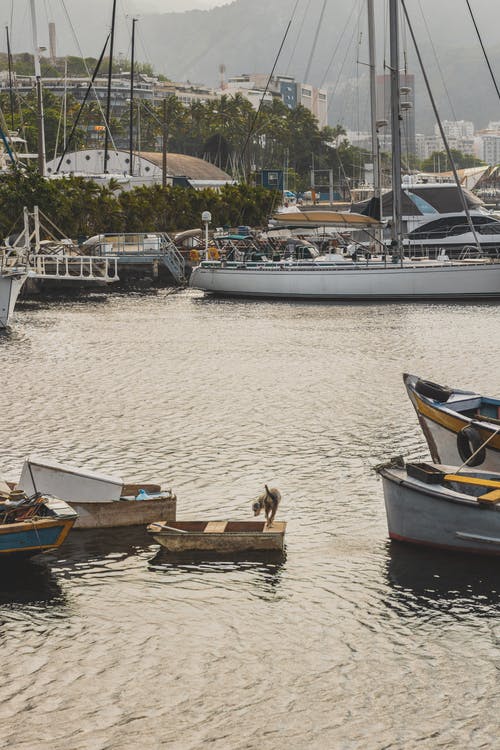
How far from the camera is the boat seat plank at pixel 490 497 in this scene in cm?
2048

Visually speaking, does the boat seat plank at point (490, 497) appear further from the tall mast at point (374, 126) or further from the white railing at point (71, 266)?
the white railing at point (71, 266)

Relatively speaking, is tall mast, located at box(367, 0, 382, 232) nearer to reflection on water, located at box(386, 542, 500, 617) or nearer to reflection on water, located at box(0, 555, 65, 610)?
reflection on water, located at box(386, 542, 500, 617)

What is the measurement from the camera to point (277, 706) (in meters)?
16.3

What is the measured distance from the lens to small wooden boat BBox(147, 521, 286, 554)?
2152cm

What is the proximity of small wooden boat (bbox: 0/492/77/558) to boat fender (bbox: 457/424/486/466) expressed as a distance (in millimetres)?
8170

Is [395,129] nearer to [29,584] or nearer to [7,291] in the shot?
[7,291]

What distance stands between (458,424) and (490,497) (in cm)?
354

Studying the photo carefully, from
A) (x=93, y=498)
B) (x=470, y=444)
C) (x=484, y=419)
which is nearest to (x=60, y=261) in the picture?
(x=93, y=498)

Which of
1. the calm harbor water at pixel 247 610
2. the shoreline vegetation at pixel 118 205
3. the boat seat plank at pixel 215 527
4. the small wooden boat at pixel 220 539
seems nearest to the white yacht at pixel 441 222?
the shoreline vegetation at pixel 118 205

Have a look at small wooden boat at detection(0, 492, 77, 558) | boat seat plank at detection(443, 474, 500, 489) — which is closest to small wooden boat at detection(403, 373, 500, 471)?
boat seat plank at detection(443, 474, 500, 489)

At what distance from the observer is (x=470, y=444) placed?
23.4 m

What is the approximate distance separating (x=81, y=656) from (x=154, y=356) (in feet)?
106

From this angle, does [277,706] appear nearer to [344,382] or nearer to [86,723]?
[86,723]

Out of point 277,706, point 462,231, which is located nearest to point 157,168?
point 462,231
